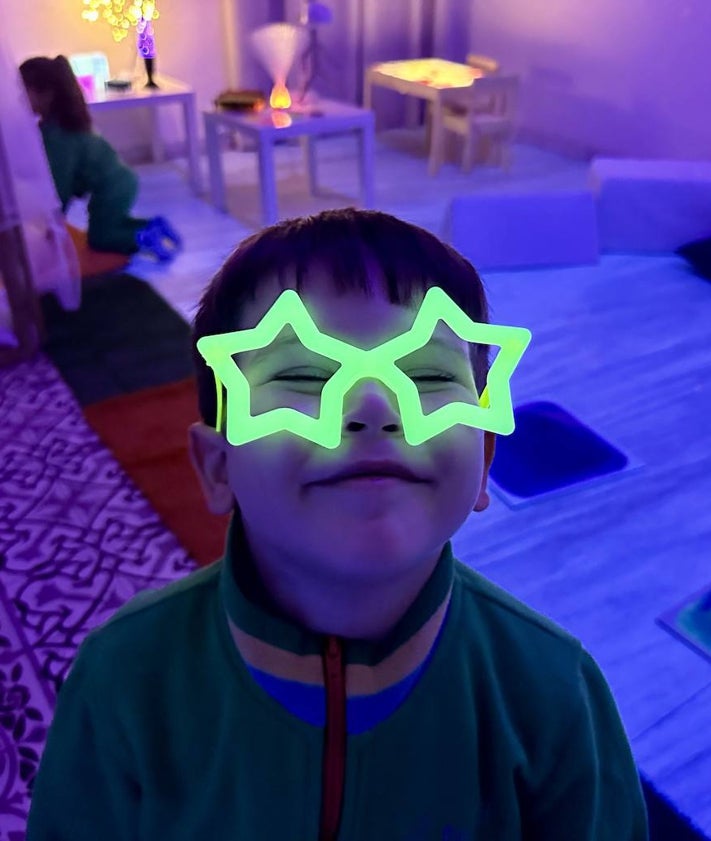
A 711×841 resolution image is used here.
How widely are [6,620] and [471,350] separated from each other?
1.05 metres

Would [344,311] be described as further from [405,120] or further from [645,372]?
[405,120]

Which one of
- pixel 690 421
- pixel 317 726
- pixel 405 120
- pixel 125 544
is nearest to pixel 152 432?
pixel 125 544

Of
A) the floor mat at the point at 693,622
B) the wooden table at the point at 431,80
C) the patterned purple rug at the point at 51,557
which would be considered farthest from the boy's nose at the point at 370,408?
the wooden table at the point at 431,80

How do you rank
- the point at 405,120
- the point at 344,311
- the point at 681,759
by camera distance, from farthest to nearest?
the point at 405,120
the point at 681,759
the point at 344,311

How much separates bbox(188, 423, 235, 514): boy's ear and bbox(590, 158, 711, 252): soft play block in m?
2.47

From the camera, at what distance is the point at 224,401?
1.88 feet

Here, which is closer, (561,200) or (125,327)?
(125,327)

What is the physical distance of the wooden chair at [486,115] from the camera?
144 inches

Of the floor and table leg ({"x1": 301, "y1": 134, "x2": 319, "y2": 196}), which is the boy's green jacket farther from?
table leg ({"x1": 301, "y1": 134, "x2": 319, "y2": 196})

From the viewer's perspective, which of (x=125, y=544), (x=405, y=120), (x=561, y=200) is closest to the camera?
(x=125, y=544)

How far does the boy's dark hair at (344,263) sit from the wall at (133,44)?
3301mm

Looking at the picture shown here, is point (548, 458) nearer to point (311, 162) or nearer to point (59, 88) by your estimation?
point (59, 88)

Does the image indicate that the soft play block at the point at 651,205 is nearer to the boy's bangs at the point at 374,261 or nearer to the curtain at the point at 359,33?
the curtain at the point at 359,33

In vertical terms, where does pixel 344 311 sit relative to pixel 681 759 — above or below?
above
